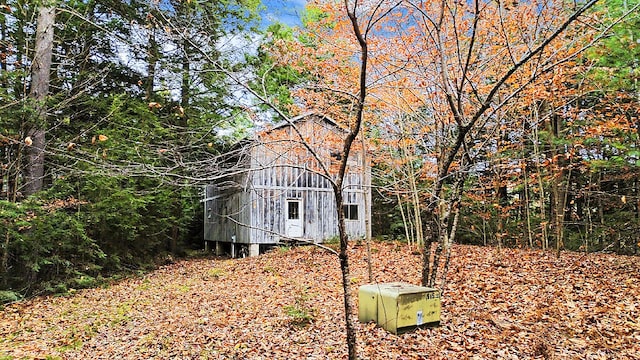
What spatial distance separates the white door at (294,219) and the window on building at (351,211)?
189 centimetres

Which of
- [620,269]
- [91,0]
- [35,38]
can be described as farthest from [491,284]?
[91,0]

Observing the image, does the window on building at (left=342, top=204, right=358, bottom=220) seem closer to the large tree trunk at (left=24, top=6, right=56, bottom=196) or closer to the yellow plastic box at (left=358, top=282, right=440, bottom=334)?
the large tree trunk at (left=24, top=6, right=56, bottom=196)

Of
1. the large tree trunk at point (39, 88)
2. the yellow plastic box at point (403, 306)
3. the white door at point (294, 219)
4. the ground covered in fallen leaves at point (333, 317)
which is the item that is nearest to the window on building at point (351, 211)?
the white door at point (294, 219)

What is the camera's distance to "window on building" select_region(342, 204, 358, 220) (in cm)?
1622

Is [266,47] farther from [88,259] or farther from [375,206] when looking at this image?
[375,206]

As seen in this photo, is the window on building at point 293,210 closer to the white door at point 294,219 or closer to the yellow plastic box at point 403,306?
the white door at point 294,219

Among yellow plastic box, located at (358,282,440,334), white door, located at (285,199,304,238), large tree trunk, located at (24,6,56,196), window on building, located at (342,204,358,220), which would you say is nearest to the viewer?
yellow plastic box, located at (358,282,440,334)

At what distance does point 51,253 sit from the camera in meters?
9.98

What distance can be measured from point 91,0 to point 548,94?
13033 mm

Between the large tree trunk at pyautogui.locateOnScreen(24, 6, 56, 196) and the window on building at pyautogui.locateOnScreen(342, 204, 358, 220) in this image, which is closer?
the large tree trunk at pyautogui.locateOnScreen(24, 6, 56, 196)

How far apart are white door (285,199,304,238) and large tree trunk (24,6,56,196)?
8432mm

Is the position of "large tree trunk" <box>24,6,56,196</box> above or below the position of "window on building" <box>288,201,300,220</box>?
above

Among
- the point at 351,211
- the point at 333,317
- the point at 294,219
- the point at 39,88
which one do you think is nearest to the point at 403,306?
the point at 333,317

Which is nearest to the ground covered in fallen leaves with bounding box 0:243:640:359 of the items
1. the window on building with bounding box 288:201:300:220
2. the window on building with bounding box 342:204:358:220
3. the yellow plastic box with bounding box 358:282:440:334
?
the yellow plastic box with bounding box 358:282:440:334
